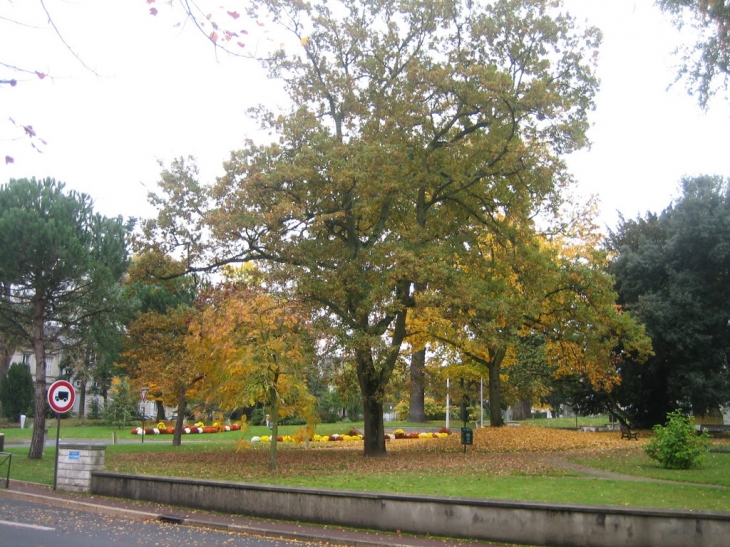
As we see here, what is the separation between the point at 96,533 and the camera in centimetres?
1066

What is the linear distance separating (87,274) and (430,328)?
12117 mm

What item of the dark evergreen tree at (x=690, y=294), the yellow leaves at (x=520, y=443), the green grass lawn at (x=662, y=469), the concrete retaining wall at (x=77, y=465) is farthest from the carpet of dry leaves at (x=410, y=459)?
the dark evergreen tree at (x=690, y=294)

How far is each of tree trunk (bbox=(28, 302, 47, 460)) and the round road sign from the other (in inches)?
258

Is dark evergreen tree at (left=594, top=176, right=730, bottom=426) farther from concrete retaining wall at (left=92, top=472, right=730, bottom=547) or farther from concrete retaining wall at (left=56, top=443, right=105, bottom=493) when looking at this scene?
concrete retaining wall at (left=56, top=443, right=105, bottom=493)

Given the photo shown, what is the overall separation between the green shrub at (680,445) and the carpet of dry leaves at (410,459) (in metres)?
2.66

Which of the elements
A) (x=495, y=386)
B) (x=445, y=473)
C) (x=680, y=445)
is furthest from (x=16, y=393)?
(x=680, y=445)

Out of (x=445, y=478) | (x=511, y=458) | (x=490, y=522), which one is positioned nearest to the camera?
(x=490, y=522)

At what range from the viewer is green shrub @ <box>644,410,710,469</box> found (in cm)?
1673

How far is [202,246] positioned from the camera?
2123cm

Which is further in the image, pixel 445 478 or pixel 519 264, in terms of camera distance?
pixel 519 264

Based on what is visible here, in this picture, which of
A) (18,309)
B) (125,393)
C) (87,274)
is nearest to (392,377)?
(87,274)

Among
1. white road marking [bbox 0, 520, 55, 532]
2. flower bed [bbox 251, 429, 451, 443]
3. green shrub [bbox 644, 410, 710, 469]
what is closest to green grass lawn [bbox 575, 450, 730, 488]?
green shrub [bbox 644, 410, 710, 469]

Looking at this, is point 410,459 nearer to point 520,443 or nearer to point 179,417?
point 520,443

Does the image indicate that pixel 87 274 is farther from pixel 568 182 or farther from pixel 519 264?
pixel 568 182
